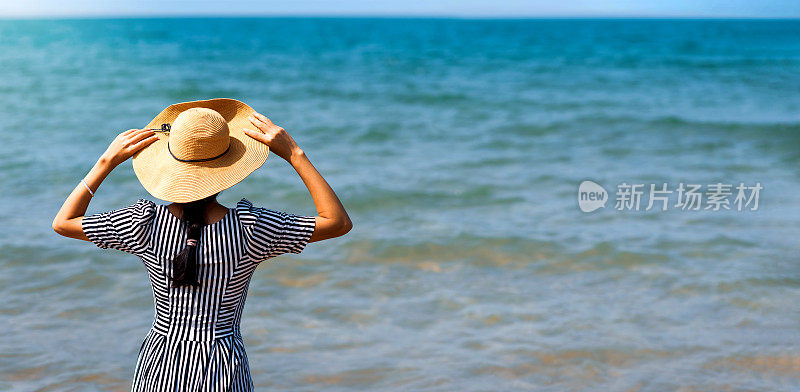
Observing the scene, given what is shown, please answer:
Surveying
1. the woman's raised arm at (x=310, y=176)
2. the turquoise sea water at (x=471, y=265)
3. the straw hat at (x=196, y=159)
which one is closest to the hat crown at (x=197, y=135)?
the straw hat at (x=196, y=159)

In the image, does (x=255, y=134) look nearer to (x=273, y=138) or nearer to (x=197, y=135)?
(x=273, y=138)

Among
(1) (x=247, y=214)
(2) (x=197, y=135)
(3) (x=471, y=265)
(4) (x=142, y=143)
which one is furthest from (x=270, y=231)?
(3) (x=471, y=265)

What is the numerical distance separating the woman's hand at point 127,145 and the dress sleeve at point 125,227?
137 millimetres

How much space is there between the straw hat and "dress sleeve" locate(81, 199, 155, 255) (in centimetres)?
9

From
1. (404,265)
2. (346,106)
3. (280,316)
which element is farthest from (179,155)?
(346,106)

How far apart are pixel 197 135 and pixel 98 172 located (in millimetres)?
352

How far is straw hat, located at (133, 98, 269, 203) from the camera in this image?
6.65 feet

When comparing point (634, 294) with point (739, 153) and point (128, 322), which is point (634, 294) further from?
point (739, 153)

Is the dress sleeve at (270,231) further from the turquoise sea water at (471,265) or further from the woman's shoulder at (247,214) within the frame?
the turquoise sea water at (471,265)

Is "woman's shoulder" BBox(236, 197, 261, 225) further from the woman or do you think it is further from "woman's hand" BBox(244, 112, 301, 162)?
"woman's hand" BBox(244, 112, 301, 162)

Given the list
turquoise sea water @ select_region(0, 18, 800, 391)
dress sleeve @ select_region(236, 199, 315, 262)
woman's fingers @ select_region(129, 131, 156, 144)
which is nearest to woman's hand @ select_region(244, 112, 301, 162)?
dress sleeve @ select_region(236, 199, 315, 262)

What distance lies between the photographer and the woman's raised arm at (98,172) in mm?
2141

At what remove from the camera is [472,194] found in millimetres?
7832

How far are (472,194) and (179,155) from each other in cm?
591
